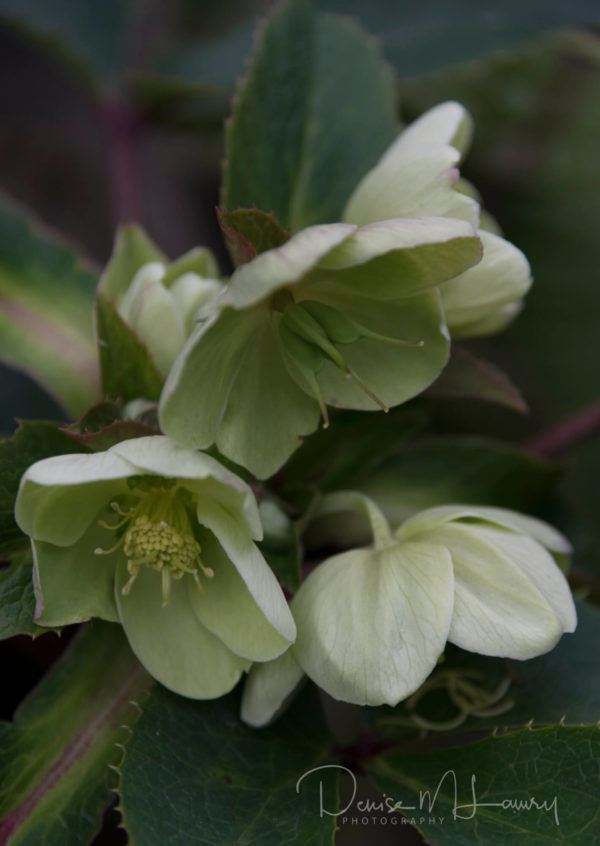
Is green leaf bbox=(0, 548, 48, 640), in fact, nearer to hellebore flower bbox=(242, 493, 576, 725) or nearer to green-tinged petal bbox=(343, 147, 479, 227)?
hellebore flower bbox=(242, 493, 576, 725)

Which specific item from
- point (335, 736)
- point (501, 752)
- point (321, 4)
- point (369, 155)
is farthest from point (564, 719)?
point (321, 4)

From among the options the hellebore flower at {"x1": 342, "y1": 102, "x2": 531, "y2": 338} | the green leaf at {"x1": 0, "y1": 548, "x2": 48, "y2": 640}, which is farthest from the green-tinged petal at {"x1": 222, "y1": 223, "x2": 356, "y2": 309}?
the green leaf at {"x1": 0, "y1": 548, "x2": 48, "y2": 640}

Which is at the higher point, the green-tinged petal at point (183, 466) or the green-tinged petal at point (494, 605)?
the green-tinged petal at point (183, 466)

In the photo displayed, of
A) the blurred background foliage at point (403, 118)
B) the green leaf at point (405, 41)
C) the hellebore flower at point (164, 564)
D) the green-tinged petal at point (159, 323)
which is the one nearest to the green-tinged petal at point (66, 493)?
the hellebore flower at point (164, 564)

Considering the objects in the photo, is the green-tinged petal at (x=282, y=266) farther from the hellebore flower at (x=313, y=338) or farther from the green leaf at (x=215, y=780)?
the green leaf at (x=215, y=780)

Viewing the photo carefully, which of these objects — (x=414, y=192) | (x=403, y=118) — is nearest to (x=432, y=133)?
(x=414, y=192)

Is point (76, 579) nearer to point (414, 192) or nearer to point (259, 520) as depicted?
point (259, 520)

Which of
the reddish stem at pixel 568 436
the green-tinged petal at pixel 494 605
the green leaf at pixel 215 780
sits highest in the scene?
the green-tinged petal at pixel 494 605
